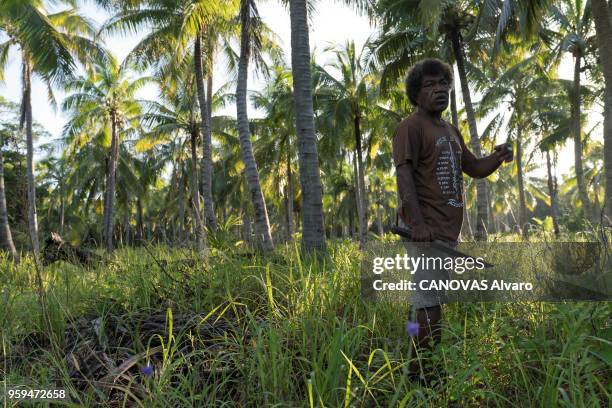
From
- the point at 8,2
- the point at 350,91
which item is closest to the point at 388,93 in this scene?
the point at 350,91

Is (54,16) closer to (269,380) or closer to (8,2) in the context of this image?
(8,2)

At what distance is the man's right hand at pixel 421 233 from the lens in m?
2.04

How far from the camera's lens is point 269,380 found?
1.83m

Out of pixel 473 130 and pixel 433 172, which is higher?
pixel 473 130

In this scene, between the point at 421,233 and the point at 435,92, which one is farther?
the point at 435,92

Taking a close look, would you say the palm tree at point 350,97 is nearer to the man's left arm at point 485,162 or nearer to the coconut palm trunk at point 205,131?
the coconut palm trunk at point 205,131

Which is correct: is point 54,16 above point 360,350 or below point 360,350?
above

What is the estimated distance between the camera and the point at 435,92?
7.63 feet

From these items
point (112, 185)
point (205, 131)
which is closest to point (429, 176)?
point (205, 131)

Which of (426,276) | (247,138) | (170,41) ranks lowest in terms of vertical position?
(426,276)

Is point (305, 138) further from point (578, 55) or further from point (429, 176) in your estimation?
point (578, 55)

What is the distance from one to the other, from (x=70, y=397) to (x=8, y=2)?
36.2 feet

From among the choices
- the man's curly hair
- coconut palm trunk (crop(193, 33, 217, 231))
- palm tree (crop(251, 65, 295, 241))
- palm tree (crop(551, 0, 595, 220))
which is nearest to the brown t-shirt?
the man's curly hair

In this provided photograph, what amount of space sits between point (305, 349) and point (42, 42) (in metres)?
11.5
